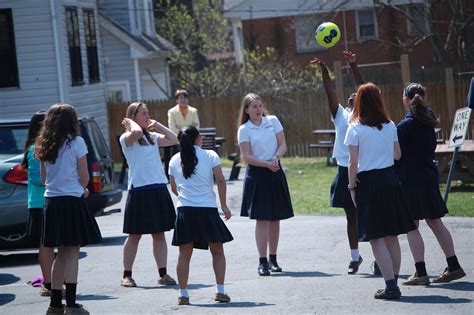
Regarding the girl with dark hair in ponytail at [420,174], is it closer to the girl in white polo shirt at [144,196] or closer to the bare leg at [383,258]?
the bare leg at [383,258]

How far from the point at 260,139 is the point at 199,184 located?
170 cm

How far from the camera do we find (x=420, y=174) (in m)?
9.82

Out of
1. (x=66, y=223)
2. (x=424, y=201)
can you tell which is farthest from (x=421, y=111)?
(x=66, y=223)

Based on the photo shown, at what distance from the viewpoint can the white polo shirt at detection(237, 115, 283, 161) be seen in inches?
437

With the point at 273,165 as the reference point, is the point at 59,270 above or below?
below

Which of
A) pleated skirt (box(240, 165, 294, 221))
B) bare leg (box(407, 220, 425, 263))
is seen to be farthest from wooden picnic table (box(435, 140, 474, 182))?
bare leg (box(407, 220, 425, 263))

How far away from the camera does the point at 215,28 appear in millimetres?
41531

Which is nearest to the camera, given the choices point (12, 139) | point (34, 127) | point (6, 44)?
point (34, 127)

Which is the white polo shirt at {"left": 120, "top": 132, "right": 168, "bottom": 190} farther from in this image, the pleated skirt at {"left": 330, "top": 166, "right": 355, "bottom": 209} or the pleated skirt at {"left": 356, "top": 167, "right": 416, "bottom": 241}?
the pleated skirt at {"left": 356, "top": 167, "right": 416, "bottom": 241}

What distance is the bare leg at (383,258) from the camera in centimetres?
900

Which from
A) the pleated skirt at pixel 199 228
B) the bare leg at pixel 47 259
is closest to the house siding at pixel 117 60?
the bare leg at pixel 47 259

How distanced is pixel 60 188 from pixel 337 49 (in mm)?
32416

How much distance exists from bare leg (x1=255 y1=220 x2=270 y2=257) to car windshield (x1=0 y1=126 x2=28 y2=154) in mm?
3840

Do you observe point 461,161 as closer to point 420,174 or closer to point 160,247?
point 420,174
